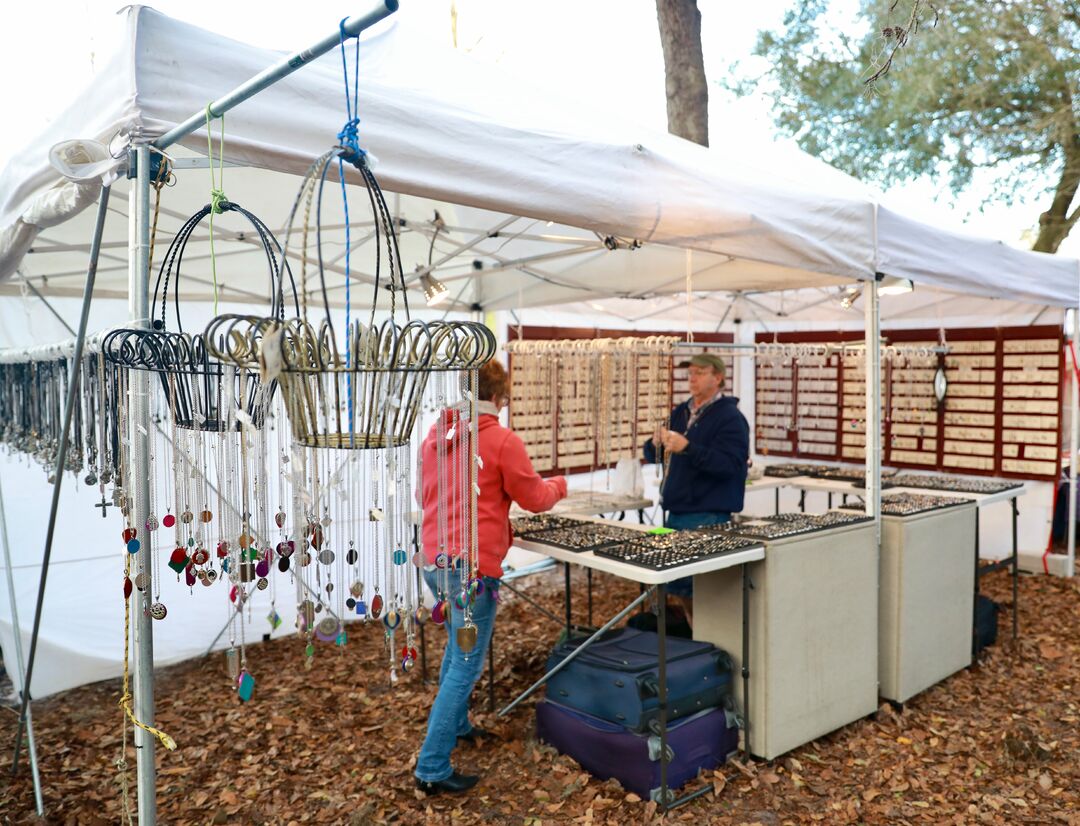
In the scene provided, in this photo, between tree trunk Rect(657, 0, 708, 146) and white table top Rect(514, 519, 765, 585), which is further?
tree trunk Rect(657, 0, 708, 146)

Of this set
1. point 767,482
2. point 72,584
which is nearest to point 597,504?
point 767,482

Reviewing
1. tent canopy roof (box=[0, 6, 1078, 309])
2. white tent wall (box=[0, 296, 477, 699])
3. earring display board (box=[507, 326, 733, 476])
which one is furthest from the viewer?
earring display board (box=[507, 326, 733, 476])

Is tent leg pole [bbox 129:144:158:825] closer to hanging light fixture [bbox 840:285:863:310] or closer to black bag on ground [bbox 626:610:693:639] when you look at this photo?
black bag on ground [bbox 626:610:693:639]

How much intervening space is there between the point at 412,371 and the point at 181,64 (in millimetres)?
889

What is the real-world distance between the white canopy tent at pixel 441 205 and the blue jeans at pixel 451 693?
123 centimetres

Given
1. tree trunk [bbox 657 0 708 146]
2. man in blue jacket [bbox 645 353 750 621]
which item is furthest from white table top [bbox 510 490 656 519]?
tree trunk [bbox 657 0 708 146]

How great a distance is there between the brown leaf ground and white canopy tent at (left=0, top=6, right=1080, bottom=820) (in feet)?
2.19

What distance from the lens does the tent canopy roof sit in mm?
1699

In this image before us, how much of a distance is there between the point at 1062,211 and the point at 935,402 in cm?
292

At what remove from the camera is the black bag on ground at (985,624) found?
4.02m

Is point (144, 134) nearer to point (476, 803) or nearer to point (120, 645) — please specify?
point (476, 803)

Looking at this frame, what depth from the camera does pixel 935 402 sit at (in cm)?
612

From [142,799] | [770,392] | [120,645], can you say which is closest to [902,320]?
[770,392]

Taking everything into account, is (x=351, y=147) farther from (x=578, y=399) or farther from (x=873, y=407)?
(x=578, y=399)
